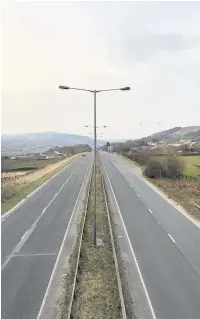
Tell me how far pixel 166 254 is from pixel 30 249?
7.19 metres

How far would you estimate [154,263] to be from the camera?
19.8m

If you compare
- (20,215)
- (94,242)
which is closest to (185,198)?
(20,215)

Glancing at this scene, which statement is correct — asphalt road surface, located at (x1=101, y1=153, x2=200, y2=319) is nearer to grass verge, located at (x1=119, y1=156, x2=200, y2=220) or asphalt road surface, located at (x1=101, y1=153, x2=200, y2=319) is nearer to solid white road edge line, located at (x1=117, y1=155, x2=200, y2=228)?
solid white road edge line, located at (x1=117, y1=155, x2=200, y2=228)

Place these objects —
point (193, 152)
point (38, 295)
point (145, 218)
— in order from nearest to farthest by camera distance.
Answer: point (38, 295) < point (145, 218) < point (193, 152)

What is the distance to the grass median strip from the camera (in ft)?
47.6

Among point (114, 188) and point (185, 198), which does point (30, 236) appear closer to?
point (185, 198)

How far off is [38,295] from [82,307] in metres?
2.11

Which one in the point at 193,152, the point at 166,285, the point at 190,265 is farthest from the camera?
the point at 193,152

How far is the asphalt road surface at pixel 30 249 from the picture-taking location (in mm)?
15594

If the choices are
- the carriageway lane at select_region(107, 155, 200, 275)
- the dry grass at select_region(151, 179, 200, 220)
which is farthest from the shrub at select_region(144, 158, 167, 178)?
the carriageway lane at select_region(107, 155, 200, 275)

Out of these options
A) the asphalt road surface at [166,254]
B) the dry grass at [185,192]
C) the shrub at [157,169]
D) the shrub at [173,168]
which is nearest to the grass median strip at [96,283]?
the asphalt road surface at [166,254]

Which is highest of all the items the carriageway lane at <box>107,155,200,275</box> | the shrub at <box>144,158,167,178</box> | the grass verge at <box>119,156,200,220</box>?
the shrub at <box>144,158,167,178</box>

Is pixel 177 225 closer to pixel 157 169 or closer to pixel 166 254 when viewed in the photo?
pixel 166 254

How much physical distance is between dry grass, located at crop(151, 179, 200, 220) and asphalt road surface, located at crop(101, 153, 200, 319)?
1.44 meters
